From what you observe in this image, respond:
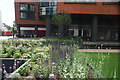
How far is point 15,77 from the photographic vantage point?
3.07 m

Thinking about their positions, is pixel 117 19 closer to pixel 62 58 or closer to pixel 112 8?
pixel 112 8

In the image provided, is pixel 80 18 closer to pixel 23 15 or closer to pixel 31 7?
pixel 31 7

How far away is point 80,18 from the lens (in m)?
23.0

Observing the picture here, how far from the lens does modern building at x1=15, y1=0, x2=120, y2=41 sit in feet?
59.9

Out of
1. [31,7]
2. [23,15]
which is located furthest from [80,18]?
[23,15]

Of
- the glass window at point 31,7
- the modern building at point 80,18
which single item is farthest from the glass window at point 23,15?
the glass window at point 31,7

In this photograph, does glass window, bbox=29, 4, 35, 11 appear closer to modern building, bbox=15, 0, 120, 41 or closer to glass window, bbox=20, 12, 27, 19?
modern building, bbox=15, 0, 120, 41

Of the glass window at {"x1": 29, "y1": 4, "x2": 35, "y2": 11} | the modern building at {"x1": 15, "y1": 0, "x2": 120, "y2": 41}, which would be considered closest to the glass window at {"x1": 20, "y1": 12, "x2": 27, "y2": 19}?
the modern building at {"x1": 15, "y1": 0, "x2": 120, "y2": 41}

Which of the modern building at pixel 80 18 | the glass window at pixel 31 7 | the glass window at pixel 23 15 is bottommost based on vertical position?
the modern building at pixel 80 18

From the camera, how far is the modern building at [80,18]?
59.9 feet

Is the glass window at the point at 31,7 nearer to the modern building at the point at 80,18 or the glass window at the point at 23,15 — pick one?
the modern building at the point at 80,18

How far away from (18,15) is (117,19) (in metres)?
28.0

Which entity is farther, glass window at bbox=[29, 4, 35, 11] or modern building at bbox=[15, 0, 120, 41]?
glass window at bbox=[29, 4, 35, 11]

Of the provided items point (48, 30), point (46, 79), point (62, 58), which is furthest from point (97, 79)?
point (48, 30)
